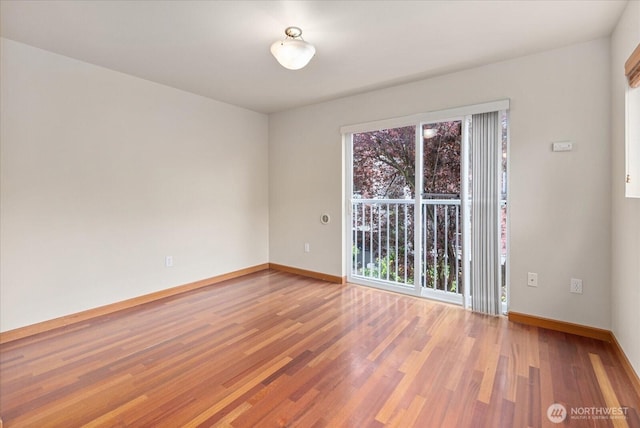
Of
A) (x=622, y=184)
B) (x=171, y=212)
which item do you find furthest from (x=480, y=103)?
(x=171, y=212)

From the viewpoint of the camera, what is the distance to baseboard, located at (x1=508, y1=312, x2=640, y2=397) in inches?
74.4

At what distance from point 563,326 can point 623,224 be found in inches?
38.2

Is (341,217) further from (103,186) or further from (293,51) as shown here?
(103,186)

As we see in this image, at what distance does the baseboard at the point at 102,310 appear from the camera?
94.5 inches

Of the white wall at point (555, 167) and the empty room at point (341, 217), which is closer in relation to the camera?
the empty room at point (341, 217)

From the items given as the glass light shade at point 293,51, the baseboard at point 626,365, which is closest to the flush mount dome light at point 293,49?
the glass light shade at point 293,51

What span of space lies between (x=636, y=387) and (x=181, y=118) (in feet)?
14.7

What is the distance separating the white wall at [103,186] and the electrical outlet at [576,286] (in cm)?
373

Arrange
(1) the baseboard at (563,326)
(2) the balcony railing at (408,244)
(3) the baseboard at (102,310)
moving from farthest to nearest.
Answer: (2) the balcony railing at (408,244) < (3) the baseboard at (102,310) < (1) the baseboard at (563,326)

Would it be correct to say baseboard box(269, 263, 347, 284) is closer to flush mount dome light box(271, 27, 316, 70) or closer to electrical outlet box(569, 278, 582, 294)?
electrical outlet box(569, 278, 582, 294)

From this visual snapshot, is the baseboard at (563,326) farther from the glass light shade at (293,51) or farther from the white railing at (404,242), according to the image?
the glass light shade at (293,51)

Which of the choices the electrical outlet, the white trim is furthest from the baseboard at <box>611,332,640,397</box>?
the white trim

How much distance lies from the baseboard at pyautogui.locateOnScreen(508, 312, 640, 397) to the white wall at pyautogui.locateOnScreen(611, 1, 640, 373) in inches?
2.1

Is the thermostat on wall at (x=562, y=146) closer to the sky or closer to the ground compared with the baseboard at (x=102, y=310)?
closer to the sky
